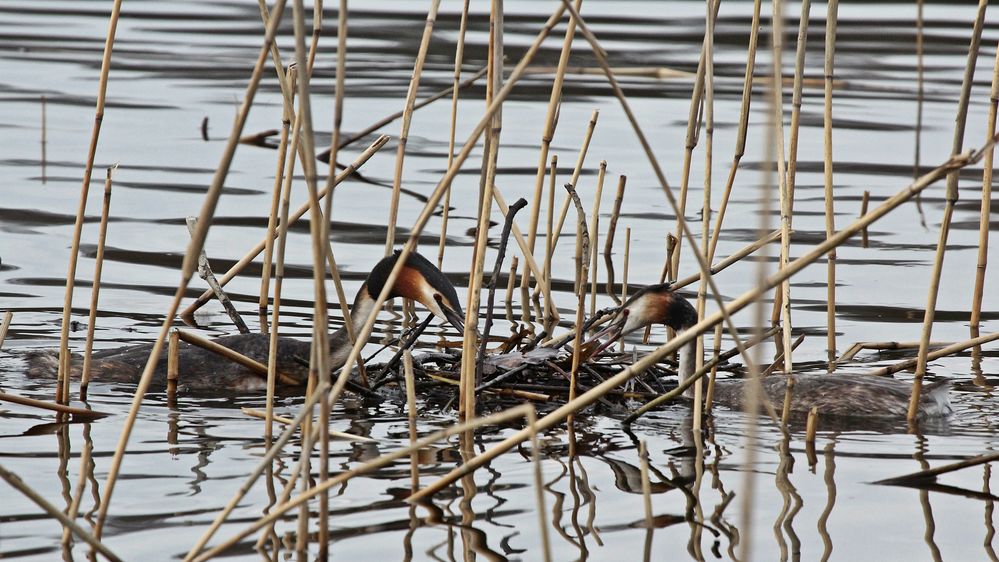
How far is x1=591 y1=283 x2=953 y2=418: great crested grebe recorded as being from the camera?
5.41 meters

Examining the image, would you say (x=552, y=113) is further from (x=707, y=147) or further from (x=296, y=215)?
(x=296, y=215)

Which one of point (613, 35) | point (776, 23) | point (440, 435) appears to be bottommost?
point (440, 435)

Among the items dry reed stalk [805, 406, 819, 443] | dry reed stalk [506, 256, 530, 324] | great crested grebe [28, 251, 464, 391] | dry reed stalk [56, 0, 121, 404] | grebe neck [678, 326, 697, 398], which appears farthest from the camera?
→ dry reed stalk [506, 256, 530, 324]

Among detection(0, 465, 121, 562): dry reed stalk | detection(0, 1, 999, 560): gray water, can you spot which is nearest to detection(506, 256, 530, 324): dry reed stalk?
detection(0, 1, 999, 560): gray water

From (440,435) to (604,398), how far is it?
2160 mm

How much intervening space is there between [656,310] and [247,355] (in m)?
1.62

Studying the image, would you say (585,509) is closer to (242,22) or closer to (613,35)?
(613,35)

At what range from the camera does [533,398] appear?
546 centimetres

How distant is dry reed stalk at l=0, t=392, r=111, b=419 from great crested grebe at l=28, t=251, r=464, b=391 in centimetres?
66

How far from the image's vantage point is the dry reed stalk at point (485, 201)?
14.2 feet

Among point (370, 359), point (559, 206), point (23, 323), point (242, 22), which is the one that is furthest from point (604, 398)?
point (242, 22)

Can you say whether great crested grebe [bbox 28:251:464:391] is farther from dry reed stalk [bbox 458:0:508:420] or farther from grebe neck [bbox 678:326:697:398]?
dry reed stalk [bbox 458:0:508:420]

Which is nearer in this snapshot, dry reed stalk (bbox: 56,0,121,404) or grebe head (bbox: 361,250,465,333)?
dry reed stalk (bbox: 56,0,121,404)

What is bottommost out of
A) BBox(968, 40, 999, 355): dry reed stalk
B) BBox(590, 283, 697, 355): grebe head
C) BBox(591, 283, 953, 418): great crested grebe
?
BBox(591, 283, 953, 418): great crested grebe
